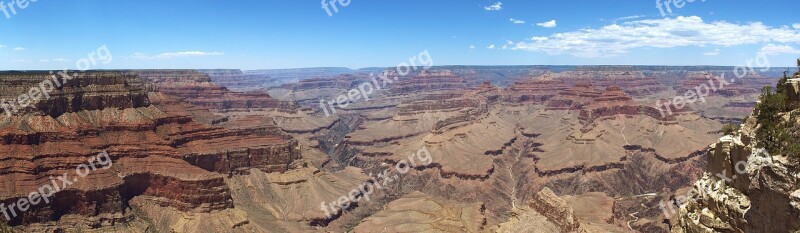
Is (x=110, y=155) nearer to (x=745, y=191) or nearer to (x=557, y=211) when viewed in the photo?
(x=557, y=211)

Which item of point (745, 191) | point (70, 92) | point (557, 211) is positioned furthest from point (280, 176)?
point (745, 191)

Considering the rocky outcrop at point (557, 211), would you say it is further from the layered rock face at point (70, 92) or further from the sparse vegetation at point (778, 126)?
the layered rock face at point (70, 92)

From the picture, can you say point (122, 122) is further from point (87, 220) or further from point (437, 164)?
point (437, 164)

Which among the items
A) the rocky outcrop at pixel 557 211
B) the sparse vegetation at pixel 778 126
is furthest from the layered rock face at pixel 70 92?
the sparse vegetation at pixel 778 126


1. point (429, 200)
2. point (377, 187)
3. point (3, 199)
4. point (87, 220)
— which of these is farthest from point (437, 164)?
point (3, 199)

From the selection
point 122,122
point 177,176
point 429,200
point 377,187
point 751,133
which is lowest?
point 377,187

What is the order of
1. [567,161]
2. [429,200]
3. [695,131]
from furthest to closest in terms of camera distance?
[695,131] < [567,161] < [429,200]

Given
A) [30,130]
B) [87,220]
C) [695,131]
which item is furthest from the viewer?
[695,131]
